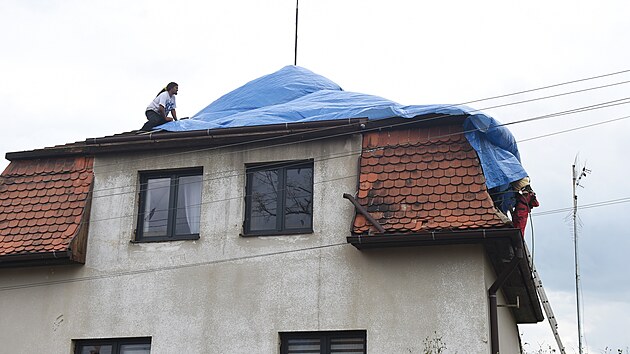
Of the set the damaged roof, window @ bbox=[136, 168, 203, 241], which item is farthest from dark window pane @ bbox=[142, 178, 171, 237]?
the damaged roof

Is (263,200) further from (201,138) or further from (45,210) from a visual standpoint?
(45,210)

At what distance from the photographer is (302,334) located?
47.1 feet

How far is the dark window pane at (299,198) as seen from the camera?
1511cm

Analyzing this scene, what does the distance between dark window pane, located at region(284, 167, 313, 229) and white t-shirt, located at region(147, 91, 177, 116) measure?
3.77 m

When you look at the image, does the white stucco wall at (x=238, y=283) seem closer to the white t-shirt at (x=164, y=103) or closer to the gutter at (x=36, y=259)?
the gutter at (x=36, y=259)

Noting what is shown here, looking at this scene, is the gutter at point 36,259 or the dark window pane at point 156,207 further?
the dark window pane at point 156,207

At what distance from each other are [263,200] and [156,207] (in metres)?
1.88

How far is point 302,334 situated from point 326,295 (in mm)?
680

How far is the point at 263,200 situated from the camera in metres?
15.4

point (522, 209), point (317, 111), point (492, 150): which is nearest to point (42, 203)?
point (317, 111)

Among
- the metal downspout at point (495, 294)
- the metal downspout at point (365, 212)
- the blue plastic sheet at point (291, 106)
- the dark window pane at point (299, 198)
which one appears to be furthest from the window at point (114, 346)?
the metal downspout at point (495, 294)

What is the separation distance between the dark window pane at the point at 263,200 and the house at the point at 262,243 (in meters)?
0.02

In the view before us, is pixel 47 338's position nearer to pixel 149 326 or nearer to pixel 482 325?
pixel 149 326

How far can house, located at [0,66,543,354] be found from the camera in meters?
13.9
